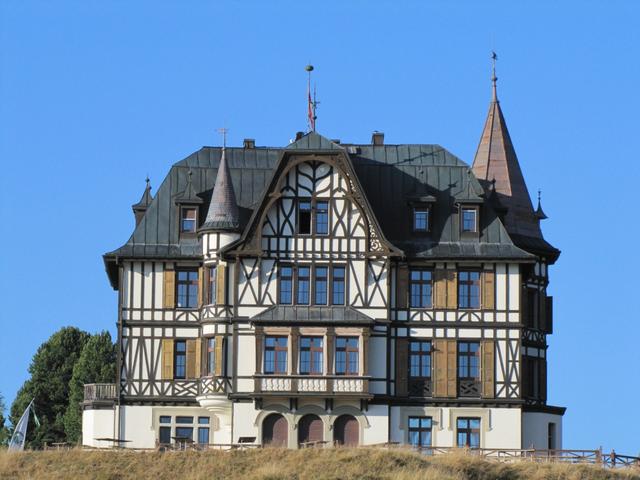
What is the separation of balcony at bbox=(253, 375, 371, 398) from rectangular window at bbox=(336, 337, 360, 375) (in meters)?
0.44

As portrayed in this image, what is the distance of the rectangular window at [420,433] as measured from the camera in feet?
294

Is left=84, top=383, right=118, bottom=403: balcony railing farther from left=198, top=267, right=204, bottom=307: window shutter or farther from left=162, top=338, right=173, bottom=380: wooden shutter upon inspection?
left=198, top=267, right=204, bottom=307: window shutter

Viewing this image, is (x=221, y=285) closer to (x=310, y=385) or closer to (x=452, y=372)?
(x=310, y=385)

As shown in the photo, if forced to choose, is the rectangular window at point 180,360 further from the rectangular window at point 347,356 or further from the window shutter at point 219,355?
the rectangular window at point 347,356

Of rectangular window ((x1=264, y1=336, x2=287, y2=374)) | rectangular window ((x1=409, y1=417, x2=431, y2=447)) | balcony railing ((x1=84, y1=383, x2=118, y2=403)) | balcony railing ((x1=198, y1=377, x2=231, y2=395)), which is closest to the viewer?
rectangular window ((x1=264, y1=336, x2=287, y2=374))

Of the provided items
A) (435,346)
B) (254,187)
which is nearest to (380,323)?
(435,346)

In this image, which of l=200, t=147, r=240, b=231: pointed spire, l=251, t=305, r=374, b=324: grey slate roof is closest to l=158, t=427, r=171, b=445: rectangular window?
l=251, t=305, r=374, b=324: grey slate roof

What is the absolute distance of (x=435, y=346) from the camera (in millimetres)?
90375

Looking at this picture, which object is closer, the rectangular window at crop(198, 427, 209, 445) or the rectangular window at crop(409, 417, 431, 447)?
the rectangular window at crop(409, 417, 431, 447)

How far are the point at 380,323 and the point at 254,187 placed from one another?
27.3 ft

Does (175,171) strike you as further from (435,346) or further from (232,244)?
(435,346)

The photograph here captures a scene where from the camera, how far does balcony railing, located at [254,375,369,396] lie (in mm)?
88438

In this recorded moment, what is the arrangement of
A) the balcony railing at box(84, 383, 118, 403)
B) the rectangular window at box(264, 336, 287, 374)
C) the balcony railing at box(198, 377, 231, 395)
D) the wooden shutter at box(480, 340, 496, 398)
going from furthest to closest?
the balcony railing at box(84, 383, 118, 403) → the wooden shutter at box(480, 340, 496, 398) → the balcony railing at box(198, 377, 231, 395) → the rectangular window at box(264, 336, 287, 374)

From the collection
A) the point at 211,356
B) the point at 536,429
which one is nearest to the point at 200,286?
the point at 211,356
